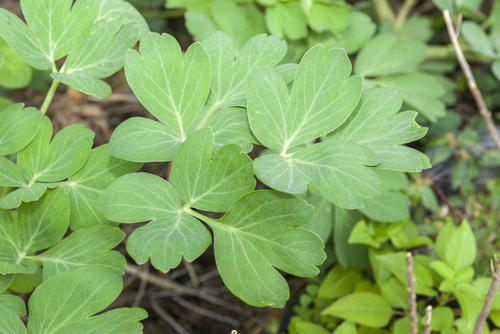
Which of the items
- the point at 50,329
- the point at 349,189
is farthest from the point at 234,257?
the point at 50,329

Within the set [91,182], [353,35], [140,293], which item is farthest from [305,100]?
[140,293]

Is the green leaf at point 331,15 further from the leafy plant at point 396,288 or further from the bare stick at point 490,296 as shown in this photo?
the bare stick at point 490,296

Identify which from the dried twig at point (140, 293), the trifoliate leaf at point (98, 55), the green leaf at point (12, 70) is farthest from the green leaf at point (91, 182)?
the dried twig at point (140, 293)

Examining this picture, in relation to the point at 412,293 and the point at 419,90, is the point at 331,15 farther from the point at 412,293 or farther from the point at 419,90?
the point at 412,293

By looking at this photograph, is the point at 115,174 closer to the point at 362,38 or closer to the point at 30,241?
the point at 30,241

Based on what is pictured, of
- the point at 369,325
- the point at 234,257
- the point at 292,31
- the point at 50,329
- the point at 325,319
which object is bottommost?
the point at 325,319

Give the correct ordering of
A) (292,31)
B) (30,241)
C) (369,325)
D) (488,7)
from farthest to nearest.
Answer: (488,7)
(292,31)
(369,325)
(30,241)
